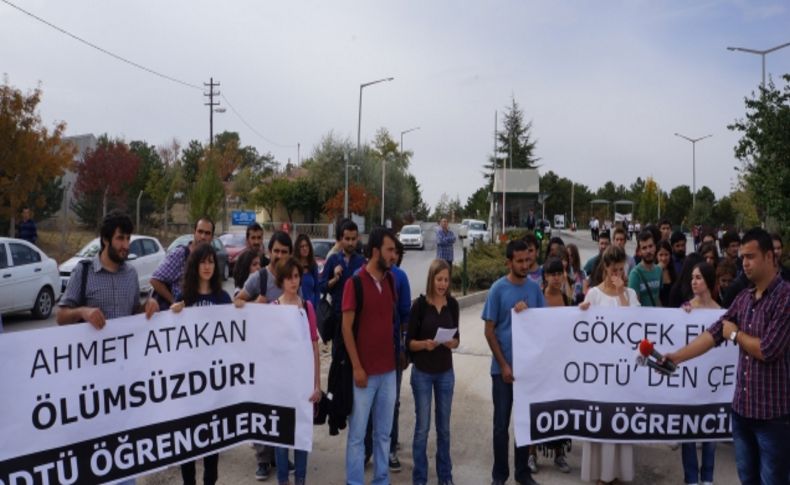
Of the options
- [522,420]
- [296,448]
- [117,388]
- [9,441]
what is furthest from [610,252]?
[9,441]

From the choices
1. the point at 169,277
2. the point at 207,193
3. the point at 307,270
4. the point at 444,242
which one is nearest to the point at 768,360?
the point at 307,270

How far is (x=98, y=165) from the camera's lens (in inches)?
1350

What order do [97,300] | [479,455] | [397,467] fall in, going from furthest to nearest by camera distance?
1. [479,455]
2. [397,467]
3. [97,300]

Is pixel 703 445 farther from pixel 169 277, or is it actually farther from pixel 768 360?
pixel 169 277

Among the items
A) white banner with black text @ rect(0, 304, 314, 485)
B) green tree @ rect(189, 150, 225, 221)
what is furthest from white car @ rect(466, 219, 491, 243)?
white banner with black text @ rect(0, 304, 314, 485)

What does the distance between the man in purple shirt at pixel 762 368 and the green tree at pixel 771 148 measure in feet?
53.6

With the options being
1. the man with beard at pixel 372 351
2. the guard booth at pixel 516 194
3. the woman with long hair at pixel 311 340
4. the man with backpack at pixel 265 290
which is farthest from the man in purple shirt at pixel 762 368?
the guard booth at pixel 516 194

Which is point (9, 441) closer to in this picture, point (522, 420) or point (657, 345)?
point (522, 420)

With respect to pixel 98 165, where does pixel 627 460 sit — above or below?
below

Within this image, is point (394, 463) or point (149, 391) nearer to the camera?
point (149, 391)

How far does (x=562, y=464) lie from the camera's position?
5727 mm

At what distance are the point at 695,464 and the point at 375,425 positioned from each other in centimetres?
244

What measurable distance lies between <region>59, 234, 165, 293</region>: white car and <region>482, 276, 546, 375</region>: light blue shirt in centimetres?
1197

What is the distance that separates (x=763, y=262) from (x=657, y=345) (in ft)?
5.55
